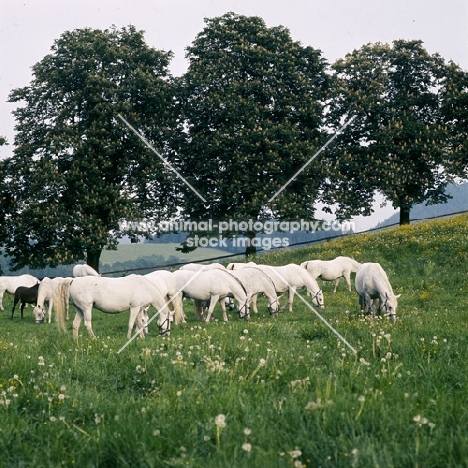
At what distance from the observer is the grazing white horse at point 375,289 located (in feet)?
52.7

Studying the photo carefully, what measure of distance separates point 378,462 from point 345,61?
45.2 metres

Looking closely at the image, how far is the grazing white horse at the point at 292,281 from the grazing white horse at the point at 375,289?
417 cm

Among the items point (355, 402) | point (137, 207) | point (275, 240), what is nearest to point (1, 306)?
point (137, 207)

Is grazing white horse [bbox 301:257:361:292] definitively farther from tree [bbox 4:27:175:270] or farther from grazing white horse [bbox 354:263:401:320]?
tree [bbox 4:27:175:270]

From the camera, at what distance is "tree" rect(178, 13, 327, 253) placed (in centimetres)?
3897

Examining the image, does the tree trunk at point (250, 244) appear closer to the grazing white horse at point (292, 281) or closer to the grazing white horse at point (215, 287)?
the grazing white horse at point (292, 281)

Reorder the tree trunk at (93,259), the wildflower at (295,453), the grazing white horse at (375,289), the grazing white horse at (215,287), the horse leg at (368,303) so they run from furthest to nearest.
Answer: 1. the tree trunk at (93,259)
2. the grazing white horse at (215,287)
3. the horse leg at (368,303)
4. the grazing white horse at (375,289)
5. the wildflower at (295,453)

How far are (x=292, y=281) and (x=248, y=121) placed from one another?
19353 mm

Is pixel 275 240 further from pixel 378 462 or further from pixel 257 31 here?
pixel 378 462

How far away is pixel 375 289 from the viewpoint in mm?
16672

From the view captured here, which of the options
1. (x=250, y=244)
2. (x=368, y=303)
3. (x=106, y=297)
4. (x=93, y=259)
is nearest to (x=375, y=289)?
(x=368, y=303)

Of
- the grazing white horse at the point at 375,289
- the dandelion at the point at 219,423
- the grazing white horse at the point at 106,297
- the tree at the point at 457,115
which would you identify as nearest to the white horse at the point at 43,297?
the grazing white horse at the point at 106,297

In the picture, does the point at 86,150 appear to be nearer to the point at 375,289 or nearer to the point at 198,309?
the point at 198,309

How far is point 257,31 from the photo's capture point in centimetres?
4288
